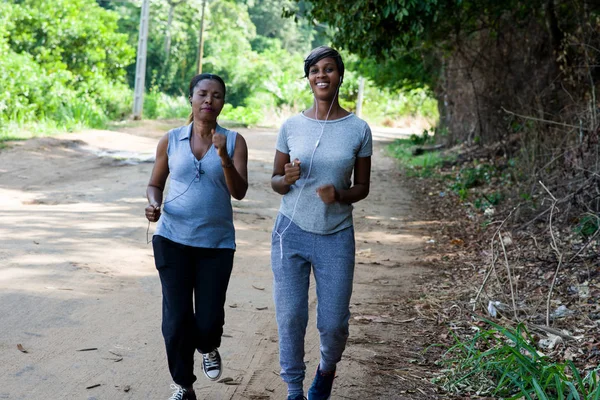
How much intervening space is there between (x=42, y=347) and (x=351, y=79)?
45.7 m

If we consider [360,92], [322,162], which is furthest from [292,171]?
[360,92]

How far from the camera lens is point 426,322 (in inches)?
255

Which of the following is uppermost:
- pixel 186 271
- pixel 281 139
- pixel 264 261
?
pixel 281 139

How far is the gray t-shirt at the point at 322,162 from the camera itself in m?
3.99

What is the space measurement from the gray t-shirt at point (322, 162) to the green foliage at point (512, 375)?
1.33 m

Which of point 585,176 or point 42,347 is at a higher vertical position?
point 585,176

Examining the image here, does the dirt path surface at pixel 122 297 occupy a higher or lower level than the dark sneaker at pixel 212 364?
Answer: lower

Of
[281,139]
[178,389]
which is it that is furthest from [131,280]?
[281,139]

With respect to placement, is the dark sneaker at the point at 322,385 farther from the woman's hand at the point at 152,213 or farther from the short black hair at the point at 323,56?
the short black hair at the point at 323,56

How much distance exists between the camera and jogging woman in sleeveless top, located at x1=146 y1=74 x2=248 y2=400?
4.13 m

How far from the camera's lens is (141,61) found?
2870 centimetres

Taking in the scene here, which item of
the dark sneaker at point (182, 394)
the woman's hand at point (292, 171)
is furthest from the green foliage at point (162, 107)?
the woman's hand at point (292, 171)

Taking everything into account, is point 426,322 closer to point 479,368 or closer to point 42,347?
point 479,368

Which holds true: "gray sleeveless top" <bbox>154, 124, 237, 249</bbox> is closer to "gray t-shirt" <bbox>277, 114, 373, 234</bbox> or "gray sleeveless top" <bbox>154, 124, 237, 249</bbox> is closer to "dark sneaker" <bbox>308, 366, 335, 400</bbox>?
"gray t-shirt" <bbox>277, 114, 373, 234</bbox>
